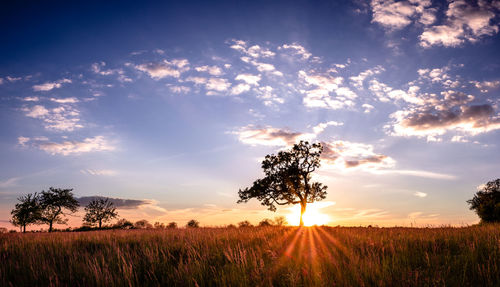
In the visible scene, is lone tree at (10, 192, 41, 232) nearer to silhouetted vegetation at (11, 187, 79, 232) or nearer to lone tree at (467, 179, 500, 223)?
silhouetted vegetation at (11, 187, 79, 232)

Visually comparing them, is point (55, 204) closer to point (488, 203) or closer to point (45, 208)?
point (45, 208)

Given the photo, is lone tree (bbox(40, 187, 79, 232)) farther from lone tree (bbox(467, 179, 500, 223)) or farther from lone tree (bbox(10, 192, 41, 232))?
lone tree (bbox(467, 179, 500, 223))

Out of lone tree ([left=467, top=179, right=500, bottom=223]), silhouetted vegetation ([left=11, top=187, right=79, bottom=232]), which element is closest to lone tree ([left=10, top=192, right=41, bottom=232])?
silhouetted vegetation ([left=11, top=187, right=79, bottom=232])

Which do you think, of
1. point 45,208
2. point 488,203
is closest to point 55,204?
point 45,208

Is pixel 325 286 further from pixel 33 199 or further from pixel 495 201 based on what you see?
pixel 33 199

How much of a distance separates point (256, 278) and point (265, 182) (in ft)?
103

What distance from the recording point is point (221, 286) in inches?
138

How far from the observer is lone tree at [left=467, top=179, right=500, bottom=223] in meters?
40.5

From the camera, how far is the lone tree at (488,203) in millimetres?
40487

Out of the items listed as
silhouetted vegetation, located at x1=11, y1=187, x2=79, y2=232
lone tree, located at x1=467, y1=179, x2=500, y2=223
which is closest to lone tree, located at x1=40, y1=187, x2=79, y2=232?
silhouetted vegetation, located at x1=11, y1=187, x2=79, y2=232

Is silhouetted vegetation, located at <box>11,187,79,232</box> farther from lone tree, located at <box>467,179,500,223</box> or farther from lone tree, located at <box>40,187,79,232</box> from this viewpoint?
lone tree, located at <box>467,179,500,223</box>

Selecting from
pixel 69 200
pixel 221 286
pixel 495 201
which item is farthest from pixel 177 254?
pixel 69 200

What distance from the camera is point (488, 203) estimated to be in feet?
143

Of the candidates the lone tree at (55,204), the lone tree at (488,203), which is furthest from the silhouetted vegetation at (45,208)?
the lone tree at (488,203)
